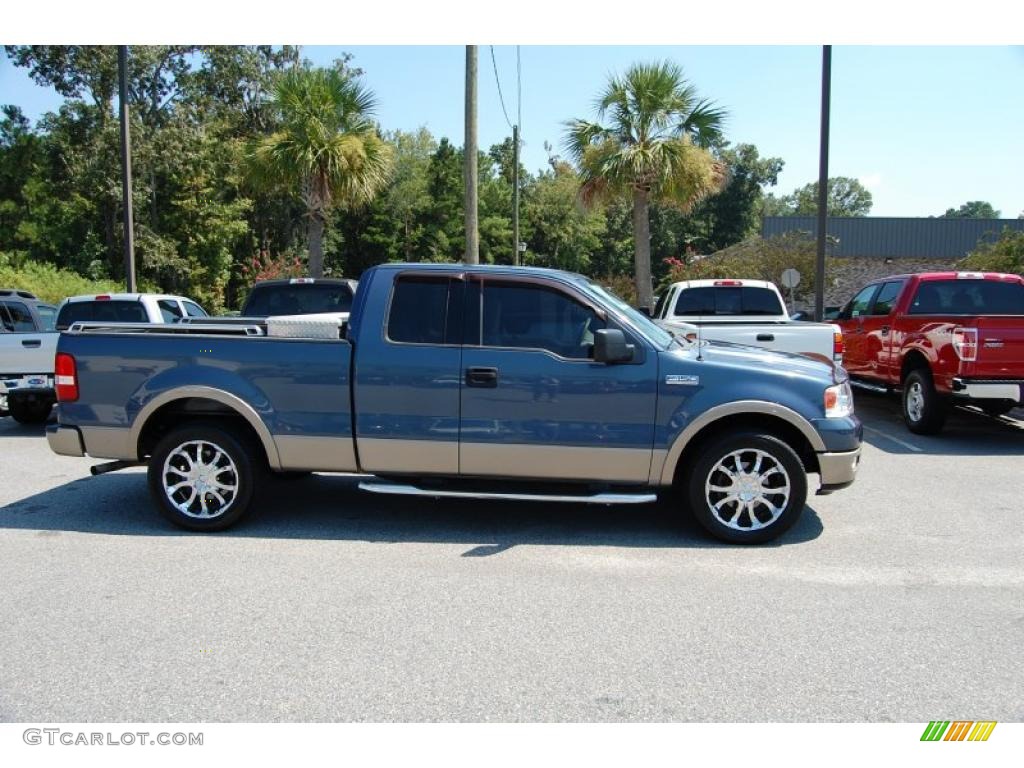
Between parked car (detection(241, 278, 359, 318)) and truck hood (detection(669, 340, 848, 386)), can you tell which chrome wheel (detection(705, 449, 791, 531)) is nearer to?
truck hood (detection(669, 340, 848, 386))

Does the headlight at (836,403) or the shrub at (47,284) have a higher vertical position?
the shrub at (47,284)

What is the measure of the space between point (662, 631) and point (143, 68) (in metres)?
37.6

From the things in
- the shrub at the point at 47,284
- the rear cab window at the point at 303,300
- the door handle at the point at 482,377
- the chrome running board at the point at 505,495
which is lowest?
the chrome running board at the point at 505,495

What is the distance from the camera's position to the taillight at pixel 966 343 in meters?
8.88

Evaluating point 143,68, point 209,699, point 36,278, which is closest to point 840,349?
point 209,699

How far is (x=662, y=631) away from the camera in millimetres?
4152

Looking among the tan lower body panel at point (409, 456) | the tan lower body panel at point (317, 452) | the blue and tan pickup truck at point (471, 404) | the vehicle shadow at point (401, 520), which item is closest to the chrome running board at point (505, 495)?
the blue and tan pickup truck at point (471, 404)

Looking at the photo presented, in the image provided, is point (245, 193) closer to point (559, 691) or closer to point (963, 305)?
point (963, 305)

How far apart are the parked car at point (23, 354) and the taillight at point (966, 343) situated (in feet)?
35.5

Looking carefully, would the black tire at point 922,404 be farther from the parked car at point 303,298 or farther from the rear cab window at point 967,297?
the parked car at point 303,298

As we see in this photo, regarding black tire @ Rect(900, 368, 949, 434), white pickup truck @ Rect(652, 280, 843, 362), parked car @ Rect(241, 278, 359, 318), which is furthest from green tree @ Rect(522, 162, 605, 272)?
black tire @ Rect(900, 368, 949, 434)

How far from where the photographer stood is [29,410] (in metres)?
10.8

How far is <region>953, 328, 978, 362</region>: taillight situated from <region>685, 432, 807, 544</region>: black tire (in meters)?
4.62
